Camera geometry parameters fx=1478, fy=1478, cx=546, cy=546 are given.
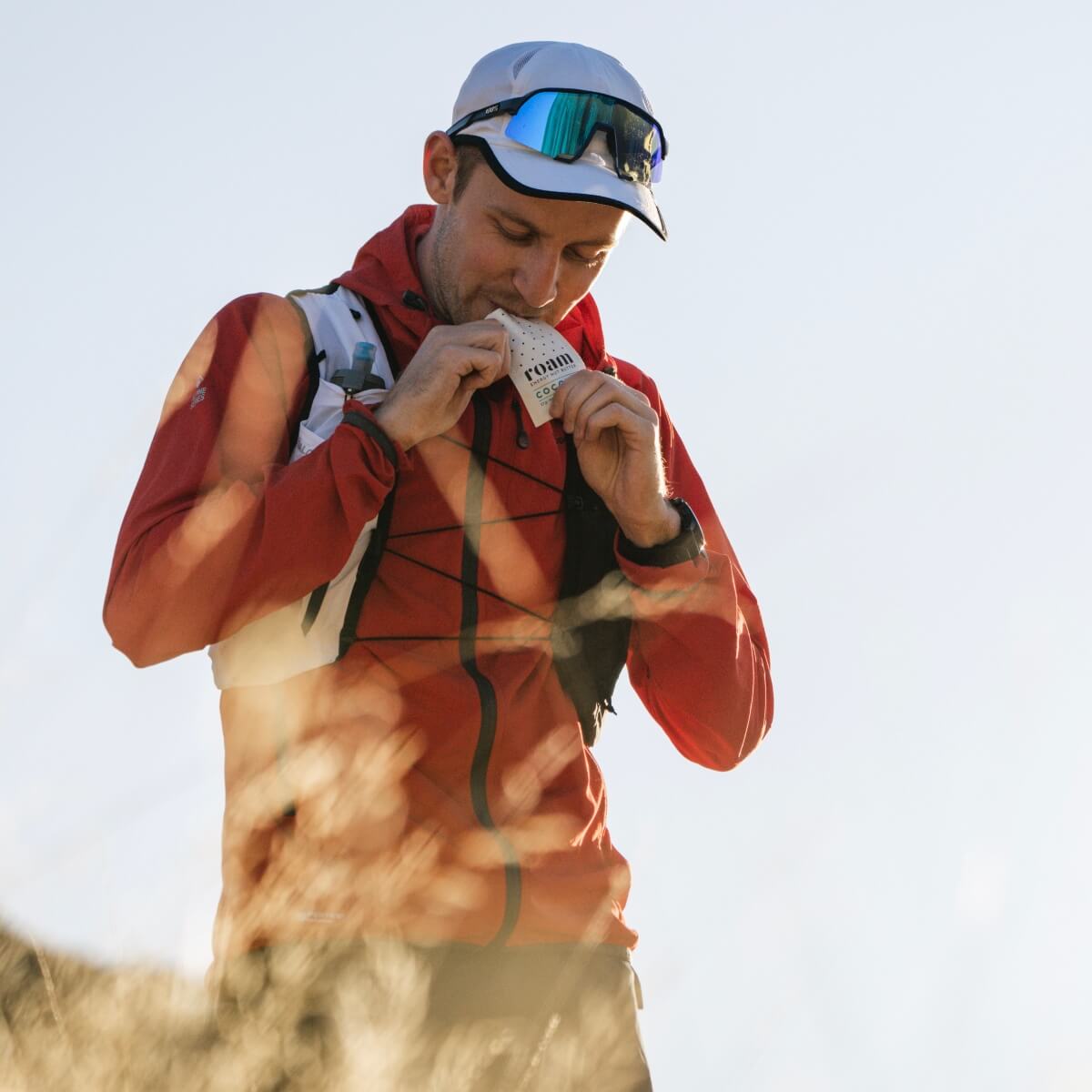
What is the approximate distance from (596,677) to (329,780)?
66 cm

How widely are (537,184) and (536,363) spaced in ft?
1.27

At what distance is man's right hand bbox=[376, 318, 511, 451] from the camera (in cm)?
289

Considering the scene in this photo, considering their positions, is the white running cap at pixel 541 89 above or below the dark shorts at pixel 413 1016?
above

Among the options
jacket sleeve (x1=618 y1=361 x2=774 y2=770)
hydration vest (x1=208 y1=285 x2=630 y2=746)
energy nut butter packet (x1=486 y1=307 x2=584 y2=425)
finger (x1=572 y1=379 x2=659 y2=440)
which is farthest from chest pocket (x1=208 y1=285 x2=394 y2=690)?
jacket sleeve (x1=618 y1=361 x2=774 y2=770)

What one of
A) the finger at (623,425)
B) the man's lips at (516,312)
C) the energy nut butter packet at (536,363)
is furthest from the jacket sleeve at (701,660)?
the man's lips at (516,312)

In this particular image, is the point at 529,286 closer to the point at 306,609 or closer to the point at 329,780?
the point at 306,609

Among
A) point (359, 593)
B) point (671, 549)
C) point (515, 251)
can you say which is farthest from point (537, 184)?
point (359, 593)

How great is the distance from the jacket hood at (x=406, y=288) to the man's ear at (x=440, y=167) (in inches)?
4.4

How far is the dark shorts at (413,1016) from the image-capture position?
2.81 m

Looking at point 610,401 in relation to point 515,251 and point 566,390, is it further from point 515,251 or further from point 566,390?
point 515,251

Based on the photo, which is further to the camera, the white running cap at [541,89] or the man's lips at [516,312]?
the man's lips at [516,312]

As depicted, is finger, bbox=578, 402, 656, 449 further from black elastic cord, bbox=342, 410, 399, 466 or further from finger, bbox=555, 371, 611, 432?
black elastic cord, bbox=342, 410, 399, 466

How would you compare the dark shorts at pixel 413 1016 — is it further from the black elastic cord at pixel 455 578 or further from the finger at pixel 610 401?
the finger at pixel 610 401

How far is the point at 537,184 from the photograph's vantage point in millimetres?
3207
